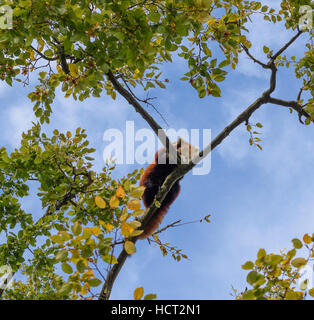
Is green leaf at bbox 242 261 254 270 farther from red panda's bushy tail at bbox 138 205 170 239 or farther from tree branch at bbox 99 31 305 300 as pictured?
red panda's bushy tail at bbox 138 205 170 239

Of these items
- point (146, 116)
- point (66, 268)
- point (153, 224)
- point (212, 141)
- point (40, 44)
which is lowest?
point (66, 268)

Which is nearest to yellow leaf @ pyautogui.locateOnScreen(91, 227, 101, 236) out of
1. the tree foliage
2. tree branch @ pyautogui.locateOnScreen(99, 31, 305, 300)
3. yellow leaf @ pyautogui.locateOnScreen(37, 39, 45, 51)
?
the tree foliage

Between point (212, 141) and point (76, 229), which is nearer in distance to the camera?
point (76, 229)

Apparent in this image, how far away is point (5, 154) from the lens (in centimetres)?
390

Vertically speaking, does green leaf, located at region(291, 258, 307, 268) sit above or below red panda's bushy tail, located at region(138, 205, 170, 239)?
below

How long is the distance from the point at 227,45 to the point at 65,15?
1.51m

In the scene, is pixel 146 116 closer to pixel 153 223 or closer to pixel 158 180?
pixel 153 223

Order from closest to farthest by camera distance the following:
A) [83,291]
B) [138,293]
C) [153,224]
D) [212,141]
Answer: [138,293], [83,291], [212,141], [153,224]

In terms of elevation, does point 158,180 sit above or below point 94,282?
above

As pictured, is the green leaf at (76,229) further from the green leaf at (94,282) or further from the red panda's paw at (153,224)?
the red panda's paw at (153,224)

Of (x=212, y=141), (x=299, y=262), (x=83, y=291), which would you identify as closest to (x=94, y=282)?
(x=83, y=291)

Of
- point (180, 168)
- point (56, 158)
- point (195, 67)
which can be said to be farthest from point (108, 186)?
point (195, 67)

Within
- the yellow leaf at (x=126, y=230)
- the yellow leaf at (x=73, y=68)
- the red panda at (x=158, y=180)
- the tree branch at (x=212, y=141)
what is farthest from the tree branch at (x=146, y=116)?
the yellow leaf at (x=126, y=230)
